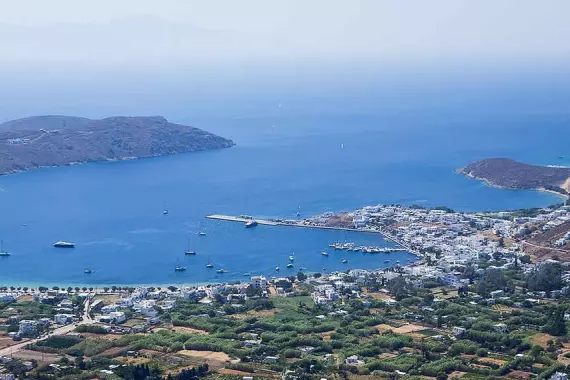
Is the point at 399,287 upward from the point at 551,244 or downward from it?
downward

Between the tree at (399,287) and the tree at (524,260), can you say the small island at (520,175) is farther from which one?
the tree at (399,287)

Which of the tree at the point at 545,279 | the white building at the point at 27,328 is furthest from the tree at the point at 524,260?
the white building at the point at 27,328

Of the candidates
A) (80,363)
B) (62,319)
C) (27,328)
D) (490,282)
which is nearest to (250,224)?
(490,282)

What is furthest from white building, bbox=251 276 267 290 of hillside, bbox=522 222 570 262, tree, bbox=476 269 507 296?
hillside, bbox=522 222 570 262

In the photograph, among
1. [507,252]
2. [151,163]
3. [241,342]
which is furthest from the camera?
[151,163]

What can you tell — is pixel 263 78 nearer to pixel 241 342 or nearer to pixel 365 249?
pixel 365 249

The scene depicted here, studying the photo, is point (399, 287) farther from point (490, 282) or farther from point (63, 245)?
point (63, 245)

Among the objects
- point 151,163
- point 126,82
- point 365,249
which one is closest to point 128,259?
point 365,249
